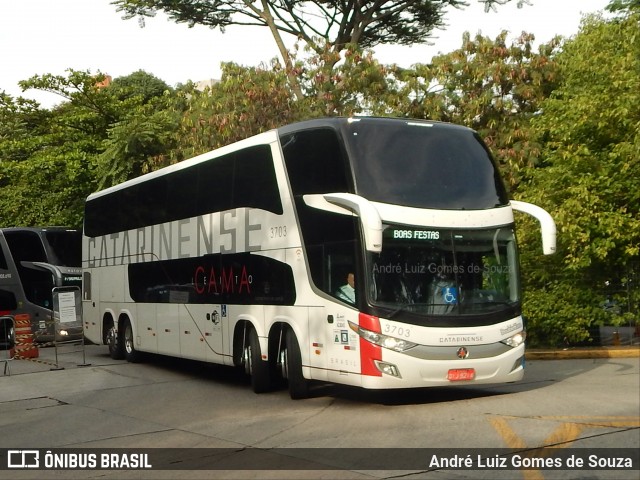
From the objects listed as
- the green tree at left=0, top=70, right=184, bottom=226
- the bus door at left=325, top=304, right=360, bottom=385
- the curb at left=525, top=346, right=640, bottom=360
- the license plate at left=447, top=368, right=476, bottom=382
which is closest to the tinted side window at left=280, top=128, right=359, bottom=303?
the bus door at left=325, top=304, right=360, bottom=385

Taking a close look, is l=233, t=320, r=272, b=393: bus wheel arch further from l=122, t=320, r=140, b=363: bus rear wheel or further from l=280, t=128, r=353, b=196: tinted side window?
l=122, t=320, r=140, b=363: bus rear wheel

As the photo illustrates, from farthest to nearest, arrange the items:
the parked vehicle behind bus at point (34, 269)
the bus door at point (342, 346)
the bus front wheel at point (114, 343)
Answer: the parked vehicle behind bus at point (34, 269)
the bus front wheel at point (114, 343)
the bus door at point (342, 346)

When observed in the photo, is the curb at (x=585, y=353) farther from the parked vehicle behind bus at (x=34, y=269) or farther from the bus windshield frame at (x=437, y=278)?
the parked vehicle behind bus at (x=34, y=269)

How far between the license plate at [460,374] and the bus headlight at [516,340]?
0.73 m

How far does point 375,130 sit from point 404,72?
14674 mm

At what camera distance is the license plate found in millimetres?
12617

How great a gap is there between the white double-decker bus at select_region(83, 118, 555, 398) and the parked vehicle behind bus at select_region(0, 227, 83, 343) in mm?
14593

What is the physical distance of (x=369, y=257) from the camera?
12.6 meters

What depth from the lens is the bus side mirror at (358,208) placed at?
1178 centimetres

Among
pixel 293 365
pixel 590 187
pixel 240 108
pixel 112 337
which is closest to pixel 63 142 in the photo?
pixel 240 108

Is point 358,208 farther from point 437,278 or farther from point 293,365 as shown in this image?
point 293,365

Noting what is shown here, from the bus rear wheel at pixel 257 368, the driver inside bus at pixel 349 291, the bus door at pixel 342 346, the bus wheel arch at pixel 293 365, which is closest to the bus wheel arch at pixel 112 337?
the bus rear wheel at pixel 257 368

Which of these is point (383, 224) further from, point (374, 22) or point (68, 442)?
point (374, 22)

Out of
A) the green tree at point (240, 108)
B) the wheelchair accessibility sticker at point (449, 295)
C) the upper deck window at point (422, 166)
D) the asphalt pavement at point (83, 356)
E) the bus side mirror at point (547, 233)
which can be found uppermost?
the green tree at point (240, 108)
